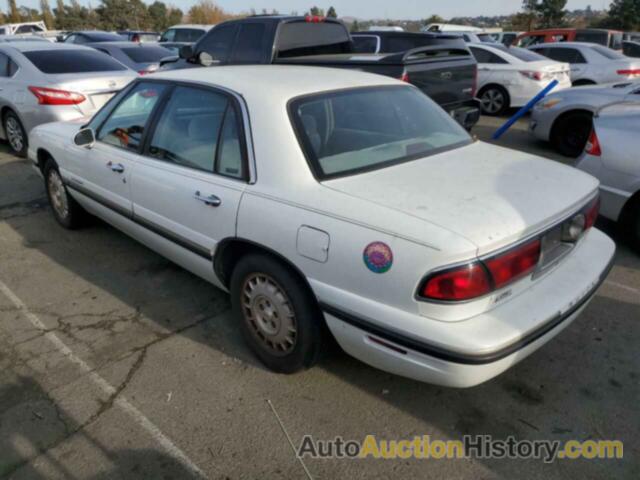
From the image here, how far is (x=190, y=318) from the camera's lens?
346 cm

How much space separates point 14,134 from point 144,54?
4947 millimetres

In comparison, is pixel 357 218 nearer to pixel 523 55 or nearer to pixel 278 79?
pixel 278 79

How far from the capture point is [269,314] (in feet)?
9.09

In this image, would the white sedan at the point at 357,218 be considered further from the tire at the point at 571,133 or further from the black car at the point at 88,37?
the black car at the point at 88,37

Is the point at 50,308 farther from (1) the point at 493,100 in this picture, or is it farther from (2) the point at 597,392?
(1) the point at 493,100

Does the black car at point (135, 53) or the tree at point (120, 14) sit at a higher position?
the tree at point (120, 14)

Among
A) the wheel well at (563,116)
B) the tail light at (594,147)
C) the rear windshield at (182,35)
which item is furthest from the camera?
the rear windshield at (182,35)

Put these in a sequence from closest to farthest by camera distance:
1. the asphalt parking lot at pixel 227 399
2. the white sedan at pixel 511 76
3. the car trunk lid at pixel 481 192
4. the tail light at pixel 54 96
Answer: the car trunk lid at pixel 481 192 → the asphalt parking lot at pixel 227 399 → the tail light at pixel 54 96 → the white sedan at pixel 511 76

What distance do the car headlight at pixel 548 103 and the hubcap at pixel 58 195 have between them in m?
6.83

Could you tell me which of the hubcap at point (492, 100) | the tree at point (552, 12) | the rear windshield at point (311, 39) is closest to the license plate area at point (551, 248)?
the rear windshield at point (311, 39)

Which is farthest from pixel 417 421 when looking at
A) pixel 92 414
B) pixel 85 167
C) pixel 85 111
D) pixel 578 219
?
pixel 85 111

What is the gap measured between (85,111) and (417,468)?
6584 mm

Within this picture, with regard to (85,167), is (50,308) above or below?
below

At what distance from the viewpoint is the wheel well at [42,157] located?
4.76 m
